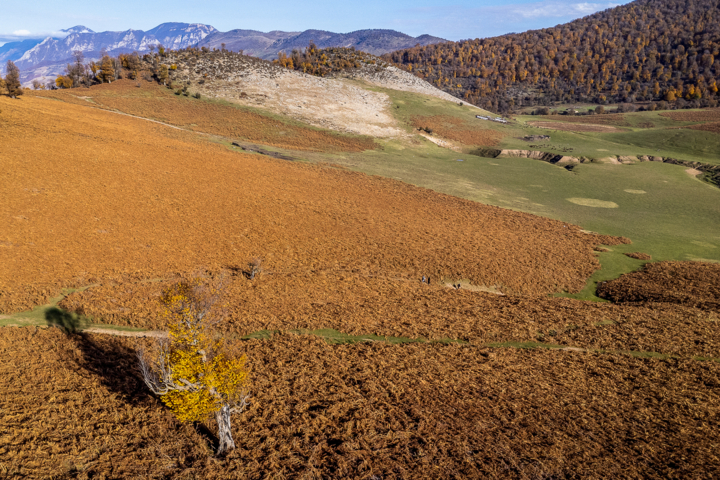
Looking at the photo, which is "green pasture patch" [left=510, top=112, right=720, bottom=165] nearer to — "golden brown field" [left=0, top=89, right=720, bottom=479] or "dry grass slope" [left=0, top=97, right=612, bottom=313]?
"dry grass slope" [left=0, top=97, right=612, bottom=313]

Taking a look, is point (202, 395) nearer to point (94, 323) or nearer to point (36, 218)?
point (94, 323)

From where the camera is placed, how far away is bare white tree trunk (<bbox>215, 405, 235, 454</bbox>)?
13.0 meters

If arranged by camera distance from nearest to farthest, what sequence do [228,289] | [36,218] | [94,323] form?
[94,323]
[228,289]
[36,218]

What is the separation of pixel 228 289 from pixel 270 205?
53.4ft

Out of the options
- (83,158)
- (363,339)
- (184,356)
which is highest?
(83,158)

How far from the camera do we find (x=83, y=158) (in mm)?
43062

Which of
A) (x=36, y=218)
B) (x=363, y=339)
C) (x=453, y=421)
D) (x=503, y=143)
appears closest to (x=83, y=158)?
(x=36, y=218)

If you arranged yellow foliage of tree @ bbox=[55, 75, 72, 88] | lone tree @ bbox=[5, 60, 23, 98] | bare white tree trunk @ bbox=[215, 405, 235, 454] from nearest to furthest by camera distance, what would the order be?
bare white tree trunk @ bbox=[215, 405, 235, 454]
lone tree @ bbox=[5, 60, 23, 98]
yellow foliage of tree @ bbox=[55, 75, 72, 88]

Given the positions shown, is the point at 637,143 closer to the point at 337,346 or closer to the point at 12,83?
the point at 337,346

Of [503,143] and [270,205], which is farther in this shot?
[503,143]

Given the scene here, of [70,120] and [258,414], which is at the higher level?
[70,120]

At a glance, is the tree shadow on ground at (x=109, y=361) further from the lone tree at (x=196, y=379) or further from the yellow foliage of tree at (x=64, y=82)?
the yellow foliage of tree at (x=64, y=82)

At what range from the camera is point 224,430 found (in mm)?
13312

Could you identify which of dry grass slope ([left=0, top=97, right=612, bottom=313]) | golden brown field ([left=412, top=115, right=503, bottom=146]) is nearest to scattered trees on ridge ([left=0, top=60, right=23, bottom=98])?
dry grass slope ([left=0, top=97, right=612, bottom=313])
